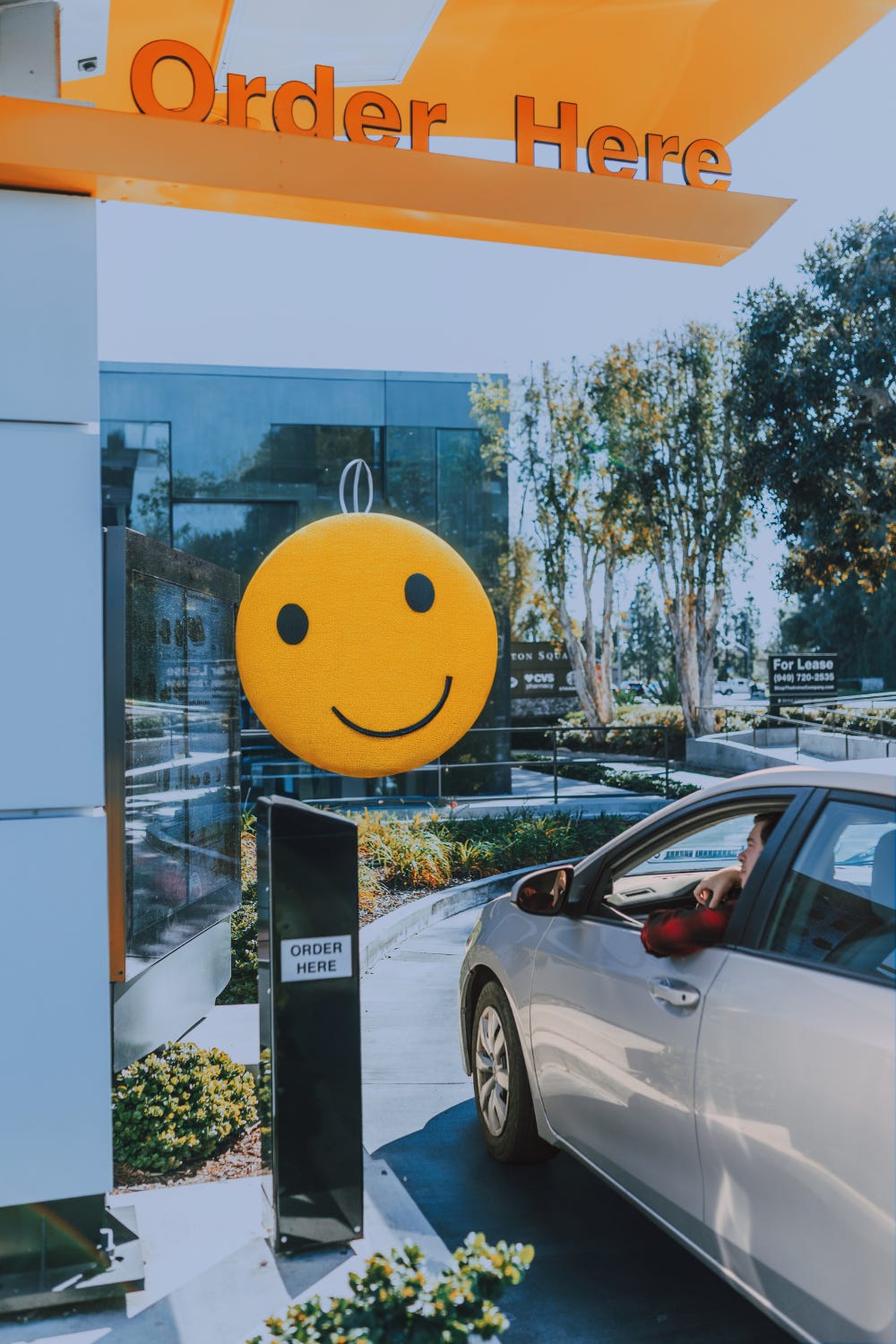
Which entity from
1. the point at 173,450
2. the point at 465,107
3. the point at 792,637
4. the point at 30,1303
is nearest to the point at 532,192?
the point at 465,107

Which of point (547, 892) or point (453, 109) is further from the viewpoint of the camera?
point (453, 109)

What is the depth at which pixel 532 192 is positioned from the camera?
14.5 ft

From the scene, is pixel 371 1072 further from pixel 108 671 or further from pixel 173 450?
pixel 173 450

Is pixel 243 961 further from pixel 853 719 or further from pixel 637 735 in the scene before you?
pixel 637 735

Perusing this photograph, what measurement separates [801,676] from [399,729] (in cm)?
2208

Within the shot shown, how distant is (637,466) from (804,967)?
25.0 m

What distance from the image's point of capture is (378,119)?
447 cm

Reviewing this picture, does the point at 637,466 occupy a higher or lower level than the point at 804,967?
higher

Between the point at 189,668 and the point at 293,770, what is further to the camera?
the point at 293,770

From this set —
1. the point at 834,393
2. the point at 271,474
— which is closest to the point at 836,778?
the point at 271,474

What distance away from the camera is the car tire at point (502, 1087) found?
454 centimetres

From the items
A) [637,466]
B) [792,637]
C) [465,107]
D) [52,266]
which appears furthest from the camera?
[792,637]

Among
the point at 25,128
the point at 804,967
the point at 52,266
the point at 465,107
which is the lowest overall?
the point at 804,967

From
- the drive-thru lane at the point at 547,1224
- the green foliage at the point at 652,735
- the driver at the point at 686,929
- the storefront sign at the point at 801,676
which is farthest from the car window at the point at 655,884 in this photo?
Answer: the green foliage at the point at 652,735
